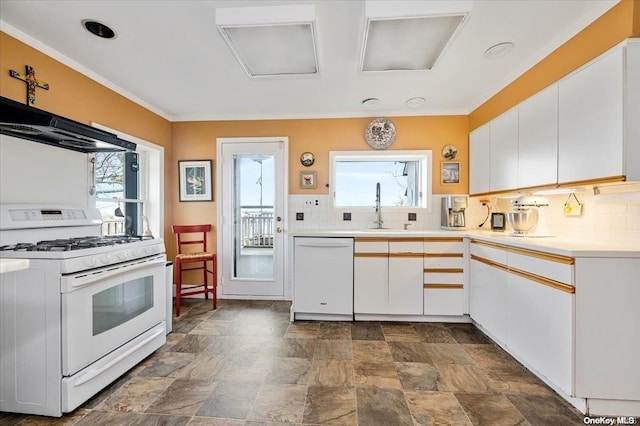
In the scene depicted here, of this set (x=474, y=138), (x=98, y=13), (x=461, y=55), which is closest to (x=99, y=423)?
(x=98, y=13)

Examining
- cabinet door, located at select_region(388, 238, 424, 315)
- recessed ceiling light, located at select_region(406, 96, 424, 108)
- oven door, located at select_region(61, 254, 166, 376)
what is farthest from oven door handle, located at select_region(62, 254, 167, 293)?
recessed ceiling light, located at select_region(406, 96, 424, 108)

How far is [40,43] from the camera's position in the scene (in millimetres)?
2020

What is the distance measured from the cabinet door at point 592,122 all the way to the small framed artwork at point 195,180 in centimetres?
352

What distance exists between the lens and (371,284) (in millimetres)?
2840

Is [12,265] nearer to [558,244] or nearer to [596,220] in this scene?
[558,244]

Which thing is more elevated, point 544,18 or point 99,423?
point 544,18

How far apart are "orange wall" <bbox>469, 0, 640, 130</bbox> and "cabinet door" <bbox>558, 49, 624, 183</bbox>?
12cm

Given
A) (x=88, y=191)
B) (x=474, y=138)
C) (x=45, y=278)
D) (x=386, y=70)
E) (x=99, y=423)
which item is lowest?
(x=99, y=423)

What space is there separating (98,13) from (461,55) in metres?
2.53

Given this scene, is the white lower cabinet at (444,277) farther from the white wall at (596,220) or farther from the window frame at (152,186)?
the window frame at (152,186)

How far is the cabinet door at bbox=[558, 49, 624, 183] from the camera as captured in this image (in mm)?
1560

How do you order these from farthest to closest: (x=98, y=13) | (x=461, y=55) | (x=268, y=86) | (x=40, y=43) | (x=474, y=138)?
(x=474, y=138)
(x=268, y=86)
(x=461, y=55)
(x=40, y=43)
(x=98, y=13)

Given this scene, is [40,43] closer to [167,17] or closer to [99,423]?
[167,17]

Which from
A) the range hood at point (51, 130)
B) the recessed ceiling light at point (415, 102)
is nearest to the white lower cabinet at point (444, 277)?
the recessed ceiling light at point (415, 102)
